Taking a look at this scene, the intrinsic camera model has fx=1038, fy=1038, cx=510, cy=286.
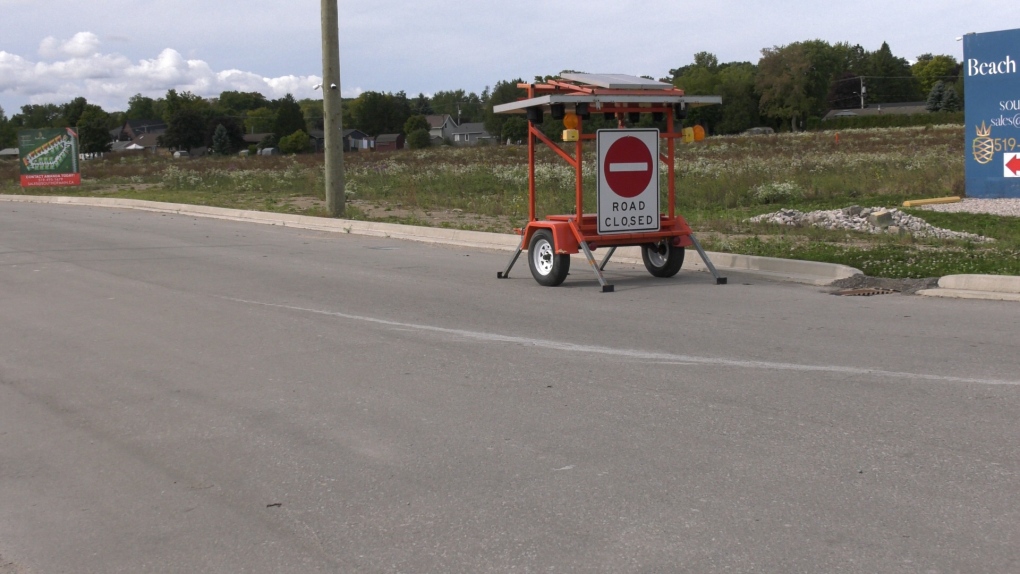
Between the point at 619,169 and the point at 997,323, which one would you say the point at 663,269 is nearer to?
the point at 619,169

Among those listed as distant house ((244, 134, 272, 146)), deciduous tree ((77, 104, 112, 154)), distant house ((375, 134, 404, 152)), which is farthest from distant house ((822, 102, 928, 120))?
deciduous tree ((77, 104, 112, 154))

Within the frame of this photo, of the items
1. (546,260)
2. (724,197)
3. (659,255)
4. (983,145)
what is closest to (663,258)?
(659,255)

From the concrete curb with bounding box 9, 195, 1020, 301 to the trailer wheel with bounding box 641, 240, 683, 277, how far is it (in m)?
0.95

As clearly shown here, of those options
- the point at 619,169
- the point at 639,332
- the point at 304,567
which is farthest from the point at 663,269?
the point at 304,567

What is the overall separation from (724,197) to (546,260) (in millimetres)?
12014

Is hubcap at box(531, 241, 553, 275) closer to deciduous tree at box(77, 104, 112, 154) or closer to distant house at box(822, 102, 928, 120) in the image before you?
deciduous tree at box(77, 104, 112, 154)

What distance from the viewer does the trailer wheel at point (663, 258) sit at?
13.0 m

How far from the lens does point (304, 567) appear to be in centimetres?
436

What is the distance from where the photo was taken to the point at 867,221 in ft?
57.9

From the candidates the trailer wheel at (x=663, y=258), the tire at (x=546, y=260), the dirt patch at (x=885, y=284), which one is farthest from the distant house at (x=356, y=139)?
the dirt patch at (x=885, y=284)

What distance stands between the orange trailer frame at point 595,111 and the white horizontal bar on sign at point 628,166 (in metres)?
0.33

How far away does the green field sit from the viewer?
14.0 metres

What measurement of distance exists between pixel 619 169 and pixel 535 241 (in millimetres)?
1342

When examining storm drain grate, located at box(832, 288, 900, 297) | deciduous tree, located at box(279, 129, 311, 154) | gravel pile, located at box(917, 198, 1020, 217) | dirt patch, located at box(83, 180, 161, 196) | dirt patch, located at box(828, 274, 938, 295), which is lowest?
storm drain grate, located at box(832, 288, 900, 297)
